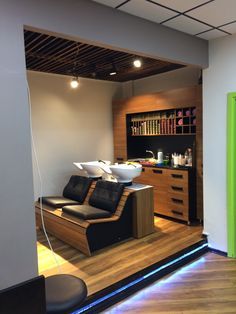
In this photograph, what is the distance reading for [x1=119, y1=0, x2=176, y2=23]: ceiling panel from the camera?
7.50 ft

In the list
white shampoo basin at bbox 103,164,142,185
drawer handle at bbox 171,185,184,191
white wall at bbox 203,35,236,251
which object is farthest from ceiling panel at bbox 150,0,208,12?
drawer handle at bbox 171,185,184,191

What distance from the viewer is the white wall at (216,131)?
3256 millimetres

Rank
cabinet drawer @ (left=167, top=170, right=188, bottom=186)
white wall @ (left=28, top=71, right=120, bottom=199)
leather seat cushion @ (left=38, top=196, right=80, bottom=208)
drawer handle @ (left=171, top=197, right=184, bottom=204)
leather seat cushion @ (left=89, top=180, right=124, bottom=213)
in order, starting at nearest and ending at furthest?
1. leather seat cushion @ (left=89, top=180, right=124, bottom=213)
2. leather seat cushion @ (left=38, top=196, right=80, bottom=208)
3. cabinet drawer @ (left=167, top=170, right=188, bottom=186)
4. drawer handle @ (left=171, top=197, right=184, bottom=204)
5. white wall @ (left=28, top=71, right=120, bottom=199)

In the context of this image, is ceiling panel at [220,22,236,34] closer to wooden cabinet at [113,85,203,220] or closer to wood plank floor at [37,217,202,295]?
wooden cabinet at [113,85,203,220]

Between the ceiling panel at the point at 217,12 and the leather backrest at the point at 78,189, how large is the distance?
8.77 ft

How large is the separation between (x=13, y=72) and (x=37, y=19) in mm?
426

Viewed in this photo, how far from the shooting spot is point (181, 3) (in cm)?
230

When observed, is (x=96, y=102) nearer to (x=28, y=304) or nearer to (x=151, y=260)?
(x=151, y=260)

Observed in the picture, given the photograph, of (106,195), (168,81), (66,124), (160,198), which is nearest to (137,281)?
(106,195)

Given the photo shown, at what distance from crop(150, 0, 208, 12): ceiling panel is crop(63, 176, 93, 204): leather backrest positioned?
2.69 m

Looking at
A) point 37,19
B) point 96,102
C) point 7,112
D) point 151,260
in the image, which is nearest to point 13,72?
point 7,112

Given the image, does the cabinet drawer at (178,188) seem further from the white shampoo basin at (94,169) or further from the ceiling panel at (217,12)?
the ceiling panel at (217,12)

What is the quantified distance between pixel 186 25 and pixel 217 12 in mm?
361

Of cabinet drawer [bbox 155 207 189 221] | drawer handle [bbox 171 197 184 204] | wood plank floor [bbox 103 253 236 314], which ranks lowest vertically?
wood plank floor [bbox 103 253 236 314]
